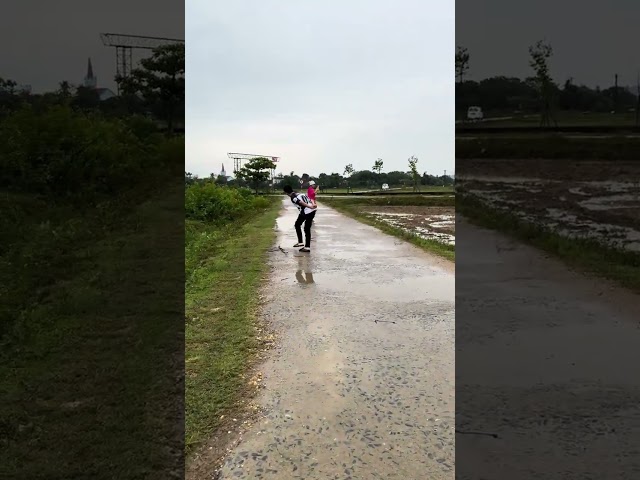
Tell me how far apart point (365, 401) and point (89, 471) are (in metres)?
1.36

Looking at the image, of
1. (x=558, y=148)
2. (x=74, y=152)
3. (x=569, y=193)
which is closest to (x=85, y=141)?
(x=74, y=152)

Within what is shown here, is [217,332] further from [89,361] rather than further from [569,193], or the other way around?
[569,193]

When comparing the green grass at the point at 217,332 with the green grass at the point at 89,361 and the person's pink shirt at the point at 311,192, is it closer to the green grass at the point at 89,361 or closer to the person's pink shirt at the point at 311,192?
the green grass at the point at 89,361

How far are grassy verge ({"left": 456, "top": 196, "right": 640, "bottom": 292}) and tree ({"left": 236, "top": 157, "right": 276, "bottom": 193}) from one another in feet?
101

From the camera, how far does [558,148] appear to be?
23.1 metres

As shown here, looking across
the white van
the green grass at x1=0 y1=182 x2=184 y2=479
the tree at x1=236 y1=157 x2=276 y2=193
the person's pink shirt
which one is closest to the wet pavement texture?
the green grass at x1=0 y1=182 x2=184 y2=479

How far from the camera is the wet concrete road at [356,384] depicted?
87.5 inches

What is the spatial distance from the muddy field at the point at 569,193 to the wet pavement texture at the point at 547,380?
231 cm

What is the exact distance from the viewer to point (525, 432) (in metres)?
2.50

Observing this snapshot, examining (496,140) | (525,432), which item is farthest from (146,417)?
(496,140)

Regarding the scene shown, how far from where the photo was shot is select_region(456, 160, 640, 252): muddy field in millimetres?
10648

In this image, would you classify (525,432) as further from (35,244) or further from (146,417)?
(35,244)

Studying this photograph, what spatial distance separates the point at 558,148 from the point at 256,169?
23.9 meters

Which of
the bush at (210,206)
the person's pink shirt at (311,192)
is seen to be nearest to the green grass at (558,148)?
the bush at (210,206)
